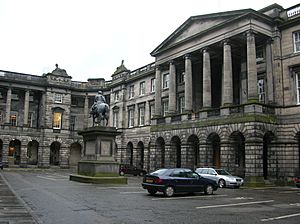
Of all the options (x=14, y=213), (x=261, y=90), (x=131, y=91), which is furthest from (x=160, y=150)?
(x=14, y=213)

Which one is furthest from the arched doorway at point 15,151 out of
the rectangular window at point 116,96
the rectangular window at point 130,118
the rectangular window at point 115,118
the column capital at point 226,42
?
the column capital at point 226,42

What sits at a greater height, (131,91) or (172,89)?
(131,91)

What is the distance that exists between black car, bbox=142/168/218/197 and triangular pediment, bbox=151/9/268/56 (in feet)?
63.3

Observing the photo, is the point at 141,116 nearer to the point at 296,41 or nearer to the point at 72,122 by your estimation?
the point at 72,122

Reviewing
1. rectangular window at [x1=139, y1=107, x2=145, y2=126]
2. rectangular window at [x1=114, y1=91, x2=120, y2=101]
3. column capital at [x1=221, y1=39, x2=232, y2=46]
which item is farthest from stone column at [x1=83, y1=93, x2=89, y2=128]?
column capital at [x1=221, y1=39, x2=232, y2=46]

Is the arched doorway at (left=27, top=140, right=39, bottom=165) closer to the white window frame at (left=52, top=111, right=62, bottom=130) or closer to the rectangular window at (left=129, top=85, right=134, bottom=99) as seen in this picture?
the white window frame at (left=52, top=111, right=62, bottom=130)

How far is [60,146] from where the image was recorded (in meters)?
63.0

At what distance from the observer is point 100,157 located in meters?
25.1

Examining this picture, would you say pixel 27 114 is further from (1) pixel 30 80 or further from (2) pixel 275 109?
(2) pixel 275 109

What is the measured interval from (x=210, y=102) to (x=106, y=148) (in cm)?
1450

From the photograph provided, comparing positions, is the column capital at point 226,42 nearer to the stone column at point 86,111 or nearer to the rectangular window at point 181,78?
the rectangular window at point 181,78

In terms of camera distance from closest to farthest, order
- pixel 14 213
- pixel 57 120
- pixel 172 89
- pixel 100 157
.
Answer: pixel 14 213 → pixel 100 157 → pixel 172 89 → pixel 57 120

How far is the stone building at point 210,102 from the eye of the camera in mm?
31062

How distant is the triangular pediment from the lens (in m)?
33.9
